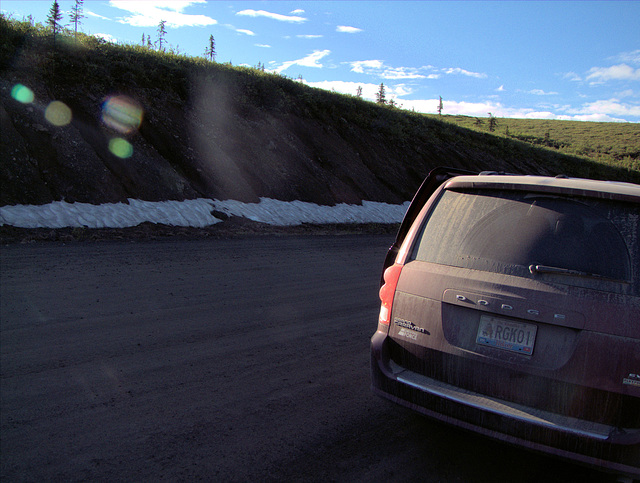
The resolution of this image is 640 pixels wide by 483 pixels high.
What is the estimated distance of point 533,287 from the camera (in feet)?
9.93

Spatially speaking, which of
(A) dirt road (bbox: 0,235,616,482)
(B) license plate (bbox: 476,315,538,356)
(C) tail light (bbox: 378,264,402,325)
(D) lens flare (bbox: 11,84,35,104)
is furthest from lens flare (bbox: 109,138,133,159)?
(B) license plate (bbox: 476,315,538,356)

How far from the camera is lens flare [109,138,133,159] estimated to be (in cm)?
1579

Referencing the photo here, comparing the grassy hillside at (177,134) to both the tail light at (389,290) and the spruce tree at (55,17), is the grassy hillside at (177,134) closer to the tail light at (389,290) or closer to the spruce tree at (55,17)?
the spruce tree at (55,17)

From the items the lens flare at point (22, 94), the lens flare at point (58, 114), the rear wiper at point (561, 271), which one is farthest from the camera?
the lens flare at point (58, 114)

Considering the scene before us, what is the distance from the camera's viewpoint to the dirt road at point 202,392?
10.5 ft

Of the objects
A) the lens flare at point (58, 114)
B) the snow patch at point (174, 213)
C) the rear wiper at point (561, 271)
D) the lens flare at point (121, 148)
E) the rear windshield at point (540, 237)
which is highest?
the lens flare at point (58, 114)

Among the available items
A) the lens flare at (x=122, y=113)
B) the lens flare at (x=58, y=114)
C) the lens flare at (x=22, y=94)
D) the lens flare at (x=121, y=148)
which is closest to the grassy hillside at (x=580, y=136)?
the lens flare at (x=122, y=113)

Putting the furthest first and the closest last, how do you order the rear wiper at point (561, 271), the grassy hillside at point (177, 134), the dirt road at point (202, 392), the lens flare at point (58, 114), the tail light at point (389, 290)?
the lens flare at point (58, 114) < the grassy hillside at point (177, 134) < the tail light at point (389, 290) < the dirt road at point (202, 392) < the rear wiper at point (561, 271)

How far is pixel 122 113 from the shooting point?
57.2ft

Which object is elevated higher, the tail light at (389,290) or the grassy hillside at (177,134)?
the grassy hillside at (177,134)

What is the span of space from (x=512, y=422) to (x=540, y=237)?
118 centimetres

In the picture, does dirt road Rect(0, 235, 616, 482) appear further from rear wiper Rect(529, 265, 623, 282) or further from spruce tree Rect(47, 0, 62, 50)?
spruce tree Rect(47, 0, 62, 50)

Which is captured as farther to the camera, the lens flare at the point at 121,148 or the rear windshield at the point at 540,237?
the lens flare at the point at 121,148

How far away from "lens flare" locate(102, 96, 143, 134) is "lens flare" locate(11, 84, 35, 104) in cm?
222
